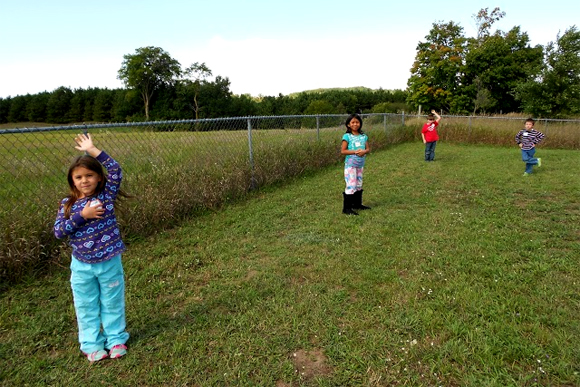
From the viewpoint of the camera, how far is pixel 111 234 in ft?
7.45

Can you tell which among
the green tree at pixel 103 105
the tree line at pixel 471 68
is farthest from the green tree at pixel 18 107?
the tree line at pixel 471 68

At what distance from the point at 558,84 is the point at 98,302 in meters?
25.4

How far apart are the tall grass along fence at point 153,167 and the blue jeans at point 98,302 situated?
104 cm

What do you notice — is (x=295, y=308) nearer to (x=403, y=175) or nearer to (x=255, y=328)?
(x=255, y=328)

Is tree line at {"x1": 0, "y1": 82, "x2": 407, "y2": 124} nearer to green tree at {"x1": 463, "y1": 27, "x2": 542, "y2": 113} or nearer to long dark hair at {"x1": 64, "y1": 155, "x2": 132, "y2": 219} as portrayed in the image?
green tree at {"x1": 463, "y1": 27, "x2": 542, "y2": 113}

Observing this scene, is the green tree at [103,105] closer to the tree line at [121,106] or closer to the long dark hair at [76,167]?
the tree line at [121,106]

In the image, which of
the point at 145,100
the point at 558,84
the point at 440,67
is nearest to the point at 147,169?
the point at 558,84

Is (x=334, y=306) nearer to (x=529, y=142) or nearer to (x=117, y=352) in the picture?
(x=117, y=352)

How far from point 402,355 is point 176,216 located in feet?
13.0

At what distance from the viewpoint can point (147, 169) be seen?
521 centimetres

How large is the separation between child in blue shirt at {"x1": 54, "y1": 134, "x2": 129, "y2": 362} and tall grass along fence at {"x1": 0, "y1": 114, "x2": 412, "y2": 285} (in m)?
1.74

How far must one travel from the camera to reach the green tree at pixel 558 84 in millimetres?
18406

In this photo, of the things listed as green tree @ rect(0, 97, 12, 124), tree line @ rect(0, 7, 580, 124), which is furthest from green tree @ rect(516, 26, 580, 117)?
green tree @ rect(0, 97, 12, 124)

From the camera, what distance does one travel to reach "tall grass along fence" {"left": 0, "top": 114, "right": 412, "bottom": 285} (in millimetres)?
3559
